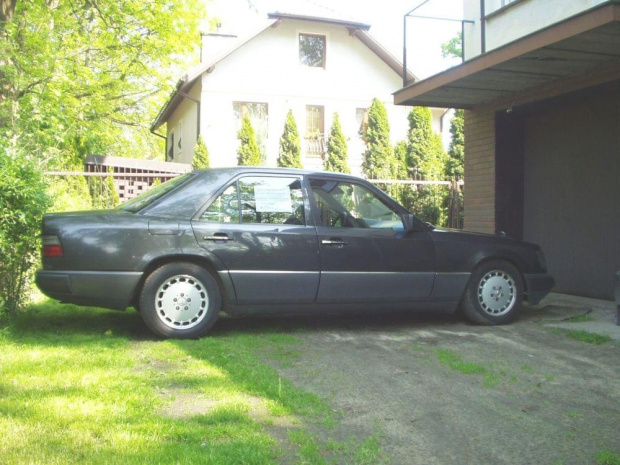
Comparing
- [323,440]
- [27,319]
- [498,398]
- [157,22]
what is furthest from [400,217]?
[157,22]

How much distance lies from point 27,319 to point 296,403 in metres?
3.52

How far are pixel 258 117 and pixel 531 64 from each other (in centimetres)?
1691

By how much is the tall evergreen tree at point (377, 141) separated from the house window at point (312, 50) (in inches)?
125

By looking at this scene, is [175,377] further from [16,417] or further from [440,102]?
[440,102]

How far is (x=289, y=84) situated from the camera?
23344 millimetres

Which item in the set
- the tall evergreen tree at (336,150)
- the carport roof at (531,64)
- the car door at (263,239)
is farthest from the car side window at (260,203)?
the tall evergreen tree at (336,150)

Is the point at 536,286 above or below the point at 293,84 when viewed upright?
below

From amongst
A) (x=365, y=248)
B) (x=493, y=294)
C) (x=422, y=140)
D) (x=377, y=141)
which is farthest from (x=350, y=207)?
(x=377, y=141)

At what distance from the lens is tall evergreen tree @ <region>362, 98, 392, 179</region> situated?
2206cm

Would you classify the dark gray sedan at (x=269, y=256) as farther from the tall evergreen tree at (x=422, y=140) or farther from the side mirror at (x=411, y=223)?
the tall evergreen tree at (x=422, y=140)

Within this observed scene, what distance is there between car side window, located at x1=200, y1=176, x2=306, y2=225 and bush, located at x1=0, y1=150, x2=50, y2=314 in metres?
1.55

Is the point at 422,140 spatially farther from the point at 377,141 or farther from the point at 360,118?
the point at 360,118

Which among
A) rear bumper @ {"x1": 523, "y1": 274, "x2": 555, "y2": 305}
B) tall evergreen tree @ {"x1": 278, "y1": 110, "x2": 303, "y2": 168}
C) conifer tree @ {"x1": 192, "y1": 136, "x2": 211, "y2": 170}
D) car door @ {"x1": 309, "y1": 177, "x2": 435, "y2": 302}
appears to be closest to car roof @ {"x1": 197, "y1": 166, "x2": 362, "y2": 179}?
car door @ {"x1": 309, "y1": 177, "x2": 435, "y2": 302}

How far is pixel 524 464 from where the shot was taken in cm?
305
